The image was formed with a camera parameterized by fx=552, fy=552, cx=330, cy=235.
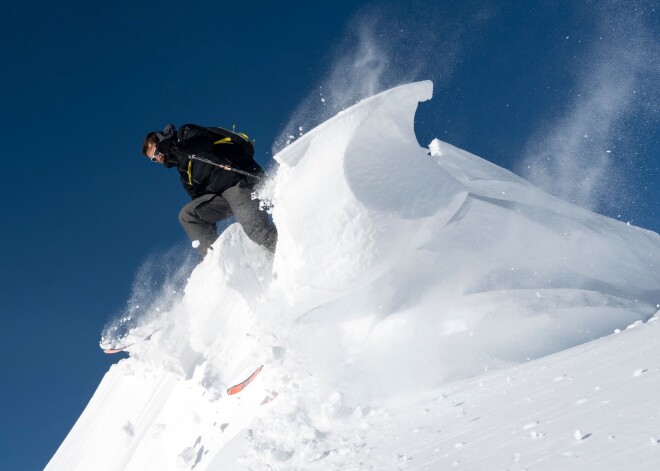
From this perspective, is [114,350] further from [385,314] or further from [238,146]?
[385,314]

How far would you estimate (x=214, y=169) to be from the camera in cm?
677

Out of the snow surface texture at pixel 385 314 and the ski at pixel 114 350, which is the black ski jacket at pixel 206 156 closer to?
the snow surface texture at pixel 385 314

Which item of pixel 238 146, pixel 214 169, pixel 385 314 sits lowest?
pixel 385 314

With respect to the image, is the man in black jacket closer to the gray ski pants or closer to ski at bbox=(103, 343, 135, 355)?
the gray ski pants

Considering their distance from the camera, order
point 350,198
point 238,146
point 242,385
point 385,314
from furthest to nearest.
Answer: point 238,146
point 242,385
point 385,314
point 350,198

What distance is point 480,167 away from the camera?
25.4ft

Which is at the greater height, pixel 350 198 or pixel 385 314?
pixel 350 198

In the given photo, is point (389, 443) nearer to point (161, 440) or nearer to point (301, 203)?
point (301, 203)

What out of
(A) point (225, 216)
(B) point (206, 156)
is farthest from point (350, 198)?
(A) point (225, 216)

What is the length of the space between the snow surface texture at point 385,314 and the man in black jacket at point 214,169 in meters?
0.34

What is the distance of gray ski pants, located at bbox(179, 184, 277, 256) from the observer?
671 cm

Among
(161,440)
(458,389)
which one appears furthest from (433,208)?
(161,440)

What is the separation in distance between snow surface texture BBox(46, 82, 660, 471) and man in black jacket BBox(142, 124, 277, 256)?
0.34 metres

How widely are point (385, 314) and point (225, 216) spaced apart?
2719mm
